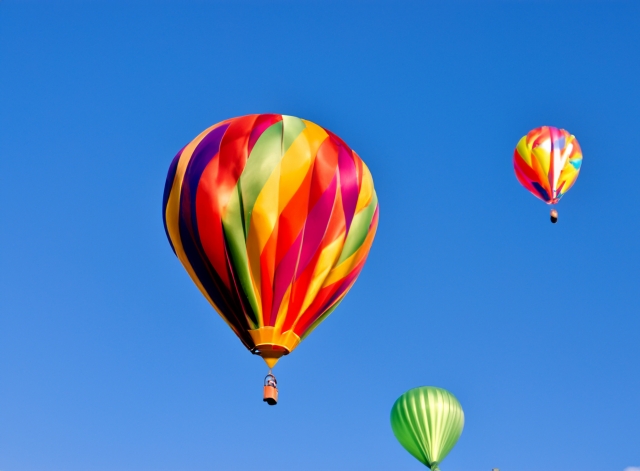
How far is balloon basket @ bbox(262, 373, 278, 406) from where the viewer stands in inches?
793

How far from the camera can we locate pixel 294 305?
821 inches

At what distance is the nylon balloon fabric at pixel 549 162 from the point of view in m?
29.9

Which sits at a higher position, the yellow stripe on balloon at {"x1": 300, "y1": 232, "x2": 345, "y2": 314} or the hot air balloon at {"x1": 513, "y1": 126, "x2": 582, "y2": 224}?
the hot air balloon at {"x1": 513, "y1": 126, "x2": 582, "y2": 224}

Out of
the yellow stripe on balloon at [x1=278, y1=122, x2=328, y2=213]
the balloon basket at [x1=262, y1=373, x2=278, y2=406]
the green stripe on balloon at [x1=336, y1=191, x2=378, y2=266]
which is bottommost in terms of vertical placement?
the balloon basket at [x1=262, y1=373, x2=278, y2=406]

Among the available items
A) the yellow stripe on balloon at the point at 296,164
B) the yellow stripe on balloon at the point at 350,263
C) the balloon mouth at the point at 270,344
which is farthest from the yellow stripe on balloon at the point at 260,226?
the yellow stripe on balloon at the point at 350,263

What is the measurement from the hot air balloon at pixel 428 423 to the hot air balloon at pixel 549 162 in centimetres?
511

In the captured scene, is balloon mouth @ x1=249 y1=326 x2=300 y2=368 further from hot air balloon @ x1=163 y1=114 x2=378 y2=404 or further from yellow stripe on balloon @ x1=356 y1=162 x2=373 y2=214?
yellow stripe on balloon @ x1=356 y1=162 x2=373 y2=214

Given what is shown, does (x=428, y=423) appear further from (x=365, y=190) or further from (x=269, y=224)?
(x=269, y=224)

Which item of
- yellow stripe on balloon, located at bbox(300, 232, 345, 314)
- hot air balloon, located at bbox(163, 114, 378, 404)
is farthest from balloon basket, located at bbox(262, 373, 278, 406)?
yellow stripe on balloon, located at bbox(300, 232, 345, 314)

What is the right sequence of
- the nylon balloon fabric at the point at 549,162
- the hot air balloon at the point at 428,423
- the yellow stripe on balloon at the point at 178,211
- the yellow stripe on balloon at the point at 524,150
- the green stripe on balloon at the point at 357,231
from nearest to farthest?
the green stripe on balloon at the point at 357,231
the yellow stripe on balloon at the point at 178,211
the hot air balloon at the point at 428,423
the nylon balloon fabric at the point at 549,162
the yellow stripe on balloon at the point at 524,150

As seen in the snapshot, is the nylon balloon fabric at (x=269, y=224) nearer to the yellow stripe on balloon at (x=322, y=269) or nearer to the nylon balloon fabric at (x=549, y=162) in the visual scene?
the yellow stripe on balloon at (x=322, y=269)

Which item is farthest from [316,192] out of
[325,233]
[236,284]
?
[236,284]

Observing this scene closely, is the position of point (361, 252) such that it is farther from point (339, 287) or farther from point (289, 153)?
point (289, 153)

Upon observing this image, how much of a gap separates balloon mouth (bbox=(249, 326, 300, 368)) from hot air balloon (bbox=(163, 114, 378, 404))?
16 millimetres
